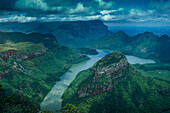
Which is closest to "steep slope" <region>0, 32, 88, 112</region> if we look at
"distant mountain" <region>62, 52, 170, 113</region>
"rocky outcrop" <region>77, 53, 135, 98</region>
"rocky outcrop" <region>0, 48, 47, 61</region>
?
"rocky outcrop" <region>0, 48, 47, 61</region>

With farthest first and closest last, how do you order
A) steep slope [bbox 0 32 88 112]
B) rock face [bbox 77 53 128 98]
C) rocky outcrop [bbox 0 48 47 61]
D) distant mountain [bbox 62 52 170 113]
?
rocky outcrop [bbox 0 48 47 61] < steep slope [bbox 0 32 88 112] < rock face [bbox 77 53 128 98] < distant mountain [bbox 62 52 170 113]

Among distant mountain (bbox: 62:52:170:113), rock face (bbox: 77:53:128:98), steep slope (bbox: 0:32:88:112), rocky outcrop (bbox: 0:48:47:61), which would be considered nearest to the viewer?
distant mountain (bbox: 62:52:170:113)

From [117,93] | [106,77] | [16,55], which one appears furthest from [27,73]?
[117,93]

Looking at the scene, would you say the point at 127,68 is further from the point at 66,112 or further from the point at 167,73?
the point at 66,112

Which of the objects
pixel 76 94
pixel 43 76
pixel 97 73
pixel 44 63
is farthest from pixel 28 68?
pixel 97 73

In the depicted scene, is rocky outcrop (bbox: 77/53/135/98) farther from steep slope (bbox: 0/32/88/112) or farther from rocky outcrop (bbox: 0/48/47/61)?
rocky outcrop (bbox: 0/48/47/61)

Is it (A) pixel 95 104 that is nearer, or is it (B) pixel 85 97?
(A) pixel 95 104

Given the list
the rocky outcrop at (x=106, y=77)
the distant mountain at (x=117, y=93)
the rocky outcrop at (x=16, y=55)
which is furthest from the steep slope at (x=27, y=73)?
the rocky outcrop at (x=106, y=77)
